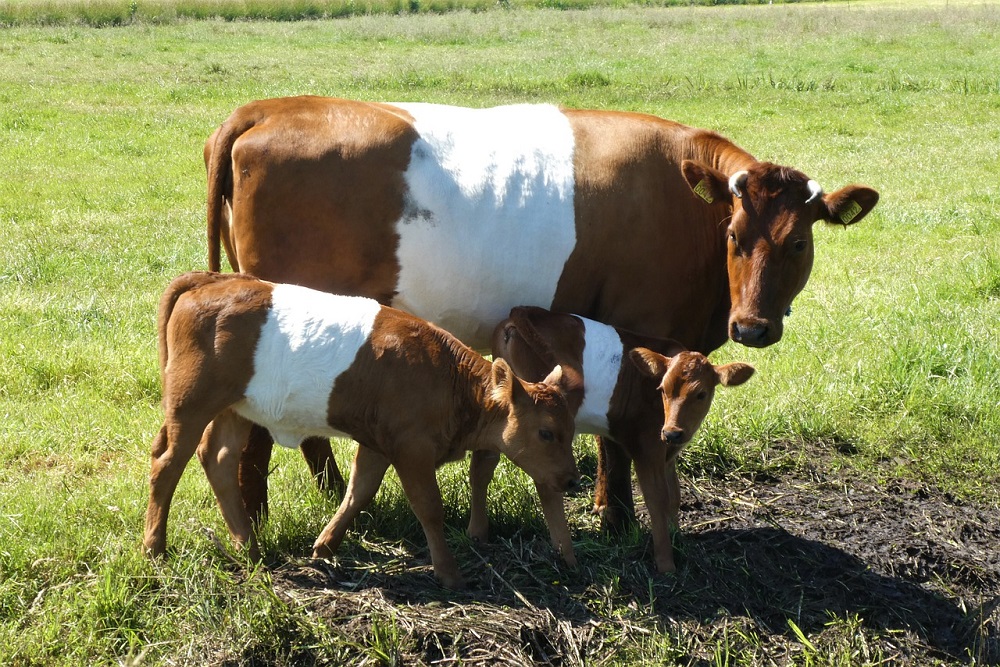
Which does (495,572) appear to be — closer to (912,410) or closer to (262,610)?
(262,610)

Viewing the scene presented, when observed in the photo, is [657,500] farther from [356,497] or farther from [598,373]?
[356,497]

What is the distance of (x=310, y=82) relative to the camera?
22.9 metres

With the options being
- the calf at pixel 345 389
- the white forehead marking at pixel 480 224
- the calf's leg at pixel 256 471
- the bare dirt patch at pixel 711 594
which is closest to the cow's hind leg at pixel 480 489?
the bare dirt patch at pixel 711 594

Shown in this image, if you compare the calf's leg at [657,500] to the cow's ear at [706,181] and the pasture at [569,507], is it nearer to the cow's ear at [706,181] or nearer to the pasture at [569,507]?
the pasture at [569,507]

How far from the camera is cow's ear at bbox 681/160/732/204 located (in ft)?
17.7

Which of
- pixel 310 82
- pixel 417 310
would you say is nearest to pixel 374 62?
pixel 310 82

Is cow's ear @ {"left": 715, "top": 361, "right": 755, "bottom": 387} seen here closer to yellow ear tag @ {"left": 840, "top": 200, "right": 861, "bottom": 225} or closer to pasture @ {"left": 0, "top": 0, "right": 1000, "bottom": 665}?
pasture @ {"left": 0, "top": 0, "right": 1000, "bottom": 665}

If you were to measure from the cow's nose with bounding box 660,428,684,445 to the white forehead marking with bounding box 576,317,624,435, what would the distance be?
501mm

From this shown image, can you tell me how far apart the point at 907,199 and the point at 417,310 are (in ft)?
32.1

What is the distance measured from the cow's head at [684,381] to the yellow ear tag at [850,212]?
113 cm

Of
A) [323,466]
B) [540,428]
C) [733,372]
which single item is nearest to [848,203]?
[733,372]

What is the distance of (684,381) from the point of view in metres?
4.89

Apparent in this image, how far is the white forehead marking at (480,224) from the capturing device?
17.8ft

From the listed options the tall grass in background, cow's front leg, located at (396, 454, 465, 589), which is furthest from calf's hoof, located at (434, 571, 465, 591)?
the tall grass in background
